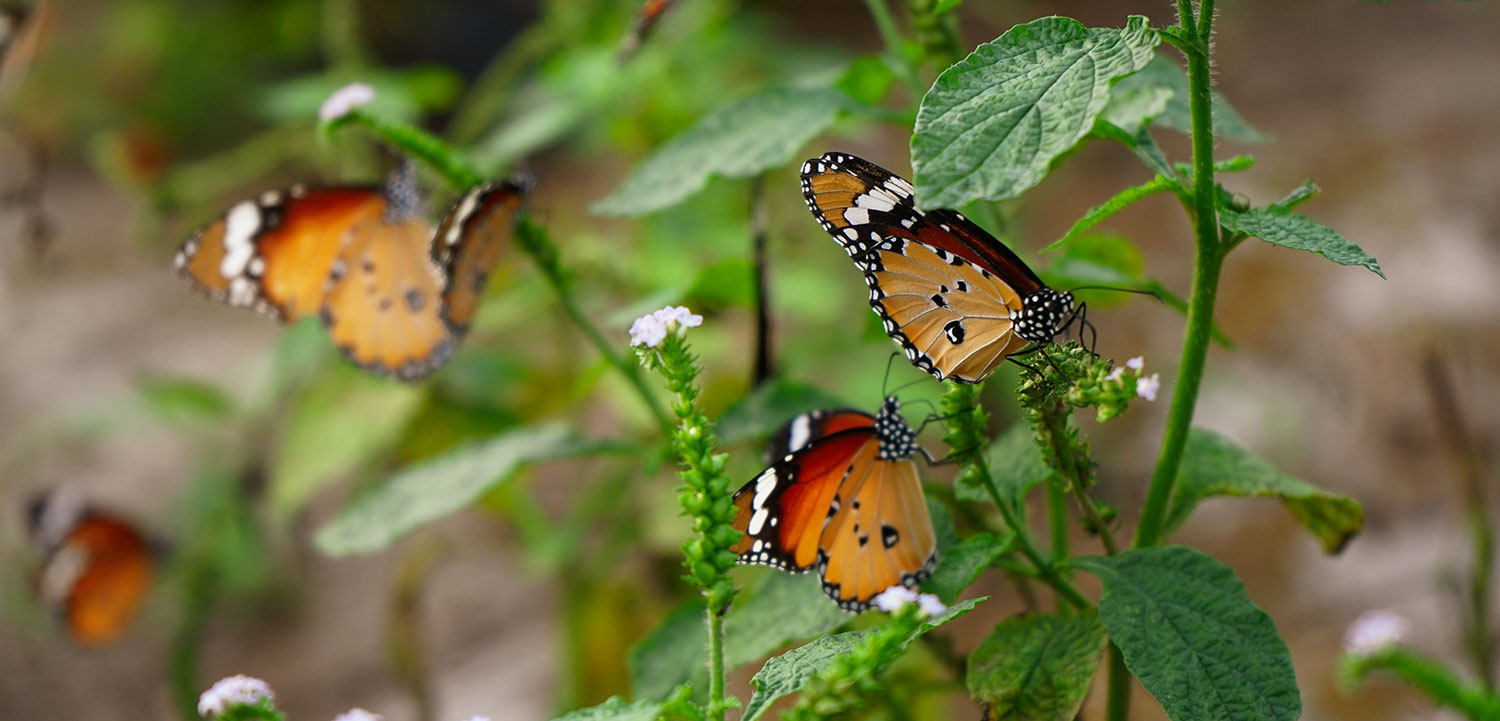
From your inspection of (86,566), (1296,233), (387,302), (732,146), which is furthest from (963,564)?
(86,566)

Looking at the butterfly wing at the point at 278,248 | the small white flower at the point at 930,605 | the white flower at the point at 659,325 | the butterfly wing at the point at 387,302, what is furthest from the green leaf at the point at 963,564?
the butterfly wing at the point at 278,248

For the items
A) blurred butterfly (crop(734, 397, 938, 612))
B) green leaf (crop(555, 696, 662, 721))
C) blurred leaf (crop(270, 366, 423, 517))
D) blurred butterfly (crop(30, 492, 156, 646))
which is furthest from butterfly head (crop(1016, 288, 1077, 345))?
blurred butterfly (crop(30, 492, 156, 646))

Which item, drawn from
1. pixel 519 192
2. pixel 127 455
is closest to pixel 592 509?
pixel 519 192

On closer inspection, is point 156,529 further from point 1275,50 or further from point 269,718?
point 1275,50

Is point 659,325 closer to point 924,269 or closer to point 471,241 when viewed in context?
point 924,269

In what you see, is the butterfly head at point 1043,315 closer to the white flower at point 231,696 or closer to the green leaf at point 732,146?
the green leaf at point 732,146

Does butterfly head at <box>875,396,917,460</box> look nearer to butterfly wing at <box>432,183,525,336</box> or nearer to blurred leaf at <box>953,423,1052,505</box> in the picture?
blurred leaf at <box>953,423,1052,505</box>
